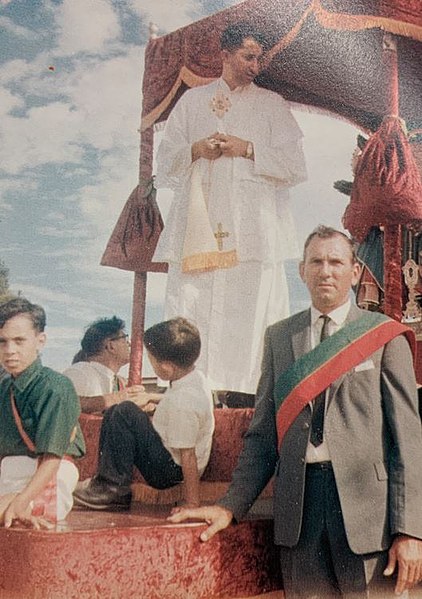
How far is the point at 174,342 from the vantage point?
3117 millimetres

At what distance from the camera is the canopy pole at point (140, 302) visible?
3.17 m

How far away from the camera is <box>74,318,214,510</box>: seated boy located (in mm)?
2959

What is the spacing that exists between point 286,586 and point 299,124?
1811 millimetres

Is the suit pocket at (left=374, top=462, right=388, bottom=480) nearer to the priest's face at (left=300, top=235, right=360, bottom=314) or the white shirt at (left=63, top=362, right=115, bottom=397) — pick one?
the priest's face at (left=300, top=235, right=360, bottom=314)

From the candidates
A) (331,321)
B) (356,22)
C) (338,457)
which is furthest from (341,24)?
(338,457)

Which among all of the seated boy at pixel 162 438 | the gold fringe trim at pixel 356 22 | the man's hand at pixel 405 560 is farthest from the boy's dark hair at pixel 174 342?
the gold fringe trim at pixel 356 22

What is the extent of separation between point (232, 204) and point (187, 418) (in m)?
0.92

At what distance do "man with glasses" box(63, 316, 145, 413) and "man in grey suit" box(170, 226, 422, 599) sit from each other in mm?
534

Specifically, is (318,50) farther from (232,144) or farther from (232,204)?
(232,204)

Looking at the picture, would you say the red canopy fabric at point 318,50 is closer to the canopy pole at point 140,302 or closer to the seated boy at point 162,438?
the canopy pole at point 140,302

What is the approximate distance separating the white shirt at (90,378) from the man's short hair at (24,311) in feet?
0.65

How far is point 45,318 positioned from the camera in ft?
9.77

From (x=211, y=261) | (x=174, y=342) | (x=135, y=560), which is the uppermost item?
(x=211, y=261)

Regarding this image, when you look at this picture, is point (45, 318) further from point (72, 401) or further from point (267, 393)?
point (267, 393)
